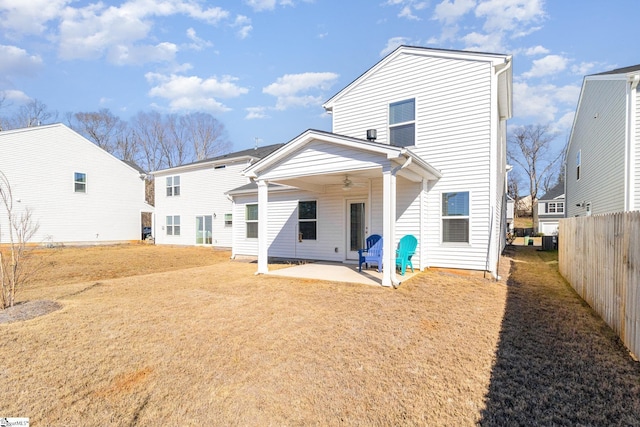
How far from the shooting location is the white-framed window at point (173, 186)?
20.3 metres

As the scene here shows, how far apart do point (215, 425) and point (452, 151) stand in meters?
8.08

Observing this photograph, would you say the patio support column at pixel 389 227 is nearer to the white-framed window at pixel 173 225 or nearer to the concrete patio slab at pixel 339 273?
the concrete patio slab at pixel 339 273

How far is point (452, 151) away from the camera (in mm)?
8242

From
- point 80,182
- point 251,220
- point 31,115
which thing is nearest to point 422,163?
point 251,220

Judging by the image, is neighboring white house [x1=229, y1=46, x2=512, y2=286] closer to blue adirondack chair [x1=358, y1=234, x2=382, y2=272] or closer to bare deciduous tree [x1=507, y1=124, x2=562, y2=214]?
blue adirondack chair [x1=358, y1=234, x2=382, y2=272]

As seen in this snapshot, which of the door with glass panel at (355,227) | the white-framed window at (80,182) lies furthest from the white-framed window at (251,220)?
the white-framed window at (80,182)

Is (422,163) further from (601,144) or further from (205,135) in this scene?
(205,135)

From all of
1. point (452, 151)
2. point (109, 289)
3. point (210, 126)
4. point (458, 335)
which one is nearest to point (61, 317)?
point (109, 289)

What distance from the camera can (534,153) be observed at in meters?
42.2

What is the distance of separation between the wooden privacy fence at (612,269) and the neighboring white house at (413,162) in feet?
6.14

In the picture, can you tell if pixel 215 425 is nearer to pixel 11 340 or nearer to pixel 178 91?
pixel 11 340

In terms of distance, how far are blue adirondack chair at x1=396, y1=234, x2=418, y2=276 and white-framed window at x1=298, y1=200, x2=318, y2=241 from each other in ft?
11.1

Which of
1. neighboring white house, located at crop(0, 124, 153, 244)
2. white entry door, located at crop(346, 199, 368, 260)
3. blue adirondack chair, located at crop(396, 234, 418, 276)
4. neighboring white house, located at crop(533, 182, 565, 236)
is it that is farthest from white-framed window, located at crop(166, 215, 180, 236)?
neighboring white house, located at crop(533, 182, 565, 236)

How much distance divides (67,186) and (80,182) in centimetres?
77
